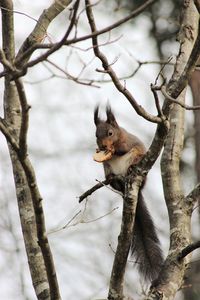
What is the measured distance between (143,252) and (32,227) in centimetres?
59

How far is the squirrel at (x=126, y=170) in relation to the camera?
136 inches

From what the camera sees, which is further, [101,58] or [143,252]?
[143,252]

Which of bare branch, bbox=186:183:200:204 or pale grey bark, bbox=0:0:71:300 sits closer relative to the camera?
pale grey bark, bbox=0:0:71:300

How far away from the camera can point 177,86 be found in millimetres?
2848

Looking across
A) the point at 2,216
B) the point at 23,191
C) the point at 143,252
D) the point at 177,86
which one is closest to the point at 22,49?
the point at 23,191

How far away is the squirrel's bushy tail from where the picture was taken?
3418 mm

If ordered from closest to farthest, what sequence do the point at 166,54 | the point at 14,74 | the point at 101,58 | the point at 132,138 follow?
the point at 14,74, the point at 101,58, the point at 132,138, the point at 166,54

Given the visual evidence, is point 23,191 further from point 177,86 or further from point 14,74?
point 14,74

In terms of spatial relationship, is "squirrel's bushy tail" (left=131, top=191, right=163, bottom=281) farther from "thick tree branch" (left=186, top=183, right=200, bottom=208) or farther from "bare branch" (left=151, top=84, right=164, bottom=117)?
"bare branch" (left=151, top=84, right=164, bottom=117)

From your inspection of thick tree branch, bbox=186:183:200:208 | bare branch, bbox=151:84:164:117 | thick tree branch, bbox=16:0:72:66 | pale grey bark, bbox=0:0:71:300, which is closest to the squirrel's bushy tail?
thick tree branch, bbox=186:183:200:208

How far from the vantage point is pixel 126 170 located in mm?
3834

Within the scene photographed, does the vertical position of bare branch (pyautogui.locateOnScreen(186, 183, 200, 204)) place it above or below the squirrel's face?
below

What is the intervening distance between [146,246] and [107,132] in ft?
2.62

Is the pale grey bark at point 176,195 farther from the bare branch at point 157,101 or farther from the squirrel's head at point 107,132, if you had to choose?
the squirrel's head at point 107,132
